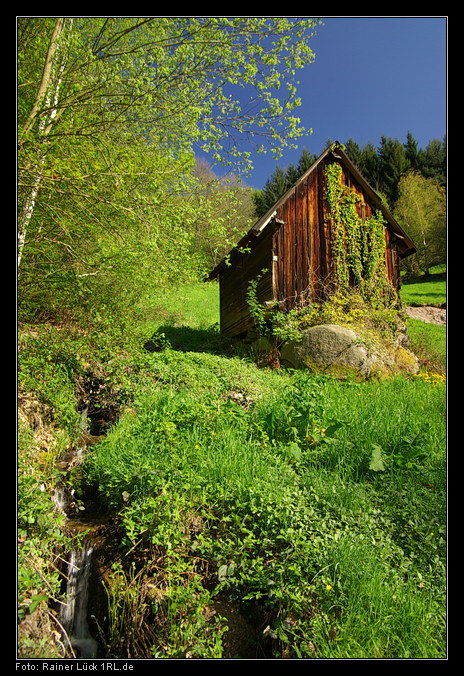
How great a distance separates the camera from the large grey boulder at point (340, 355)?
8.03 metres

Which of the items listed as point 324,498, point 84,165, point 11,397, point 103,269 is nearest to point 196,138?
point 84,165

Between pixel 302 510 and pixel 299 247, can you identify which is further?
pixel 299 247

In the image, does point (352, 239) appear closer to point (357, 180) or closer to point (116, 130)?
point (357, 180)

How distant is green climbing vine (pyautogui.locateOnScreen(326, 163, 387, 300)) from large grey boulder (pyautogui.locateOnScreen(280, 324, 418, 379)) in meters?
3.04

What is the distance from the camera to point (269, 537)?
2.85m

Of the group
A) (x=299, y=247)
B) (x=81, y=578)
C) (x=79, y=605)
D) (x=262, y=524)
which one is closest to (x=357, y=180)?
(x=299, y=247)

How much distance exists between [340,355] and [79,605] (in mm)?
6811

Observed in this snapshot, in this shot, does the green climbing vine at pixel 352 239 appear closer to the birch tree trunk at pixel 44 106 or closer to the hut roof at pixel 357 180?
the hut roof at pixel 357 180

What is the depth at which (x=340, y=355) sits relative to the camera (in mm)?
8172

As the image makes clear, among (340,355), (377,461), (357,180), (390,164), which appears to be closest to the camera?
(377,461)

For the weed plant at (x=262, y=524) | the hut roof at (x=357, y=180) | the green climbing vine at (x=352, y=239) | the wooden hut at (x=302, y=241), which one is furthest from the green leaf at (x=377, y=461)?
the green climbing vine at (x=352, y=239)

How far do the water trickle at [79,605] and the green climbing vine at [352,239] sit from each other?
993cm

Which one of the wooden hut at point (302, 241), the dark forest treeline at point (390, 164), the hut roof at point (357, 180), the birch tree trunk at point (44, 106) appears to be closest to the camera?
the birch tree trunk at point (44, 106)

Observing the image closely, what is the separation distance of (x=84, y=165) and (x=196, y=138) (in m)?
1.47
